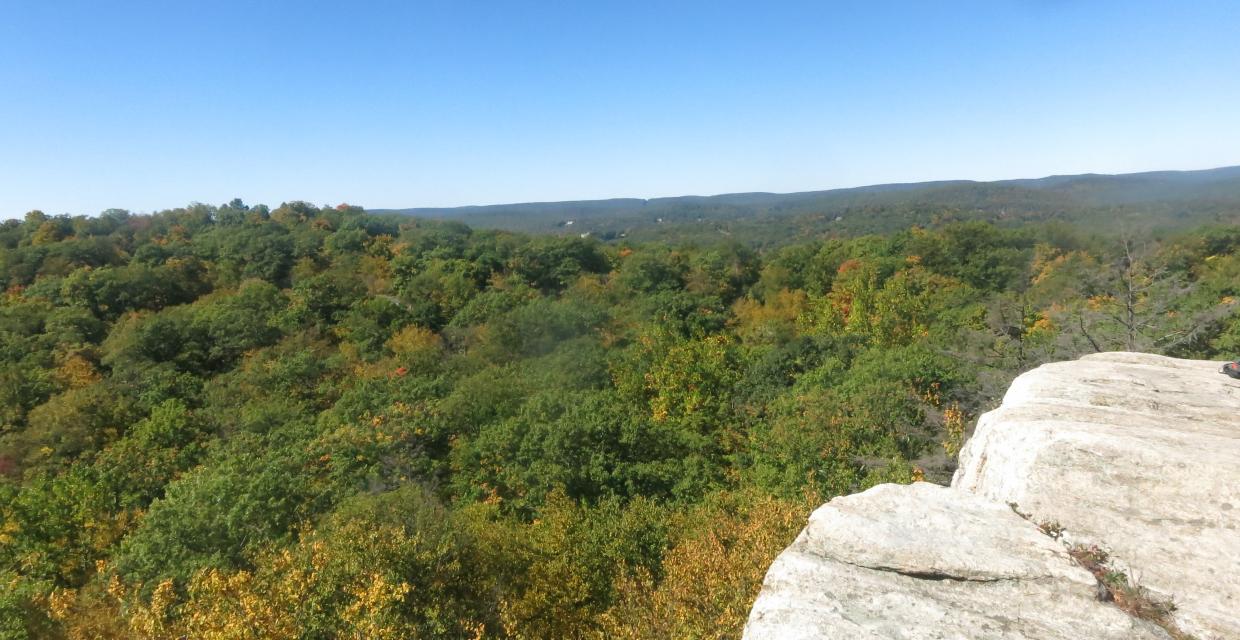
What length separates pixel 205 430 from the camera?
32250mm

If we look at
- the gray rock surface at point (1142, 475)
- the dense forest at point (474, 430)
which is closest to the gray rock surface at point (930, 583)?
the gray rock surface at point (1142, 475)

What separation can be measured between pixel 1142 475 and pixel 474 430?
27173 millimetres

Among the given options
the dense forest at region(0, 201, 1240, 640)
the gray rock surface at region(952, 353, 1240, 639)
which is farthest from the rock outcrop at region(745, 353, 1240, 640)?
the dense forest at region(0, 201, 1240, 640)

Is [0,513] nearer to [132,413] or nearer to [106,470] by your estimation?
[106,470]

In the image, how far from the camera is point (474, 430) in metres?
31.0

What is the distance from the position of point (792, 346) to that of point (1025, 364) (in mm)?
12855

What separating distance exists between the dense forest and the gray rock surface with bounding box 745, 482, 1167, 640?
11.4ft

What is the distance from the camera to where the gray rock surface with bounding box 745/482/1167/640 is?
753 cm

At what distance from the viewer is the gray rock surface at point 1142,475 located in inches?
Result: 332

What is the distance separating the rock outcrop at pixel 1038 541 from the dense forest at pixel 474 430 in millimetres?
3760

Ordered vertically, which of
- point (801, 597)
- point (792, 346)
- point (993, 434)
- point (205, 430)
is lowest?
point (205, 430)

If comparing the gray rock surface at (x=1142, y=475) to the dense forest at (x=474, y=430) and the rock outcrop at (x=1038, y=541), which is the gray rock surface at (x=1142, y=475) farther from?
the dense forest at (x=474, y=430)

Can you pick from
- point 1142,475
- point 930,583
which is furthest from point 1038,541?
point 1142,475

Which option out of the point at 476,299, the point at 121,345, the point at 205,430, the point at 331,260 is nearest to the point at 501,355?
the point at 476,299
